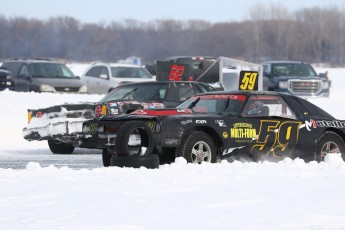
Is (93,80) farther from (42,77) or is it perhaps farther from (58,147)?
(58,147)

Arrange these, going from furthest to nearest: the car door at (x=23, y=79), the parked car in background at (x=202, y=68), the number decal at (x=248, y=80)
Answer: the car door at (x=23, y=79)
the parked car in background at (x=202, y=68)
the number decal at (x=248, y=80)

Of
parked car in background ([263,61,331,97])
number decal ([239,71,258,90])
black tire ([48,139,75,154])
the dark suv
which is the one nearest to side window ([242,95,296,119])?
black tire ([48,139,75,154])

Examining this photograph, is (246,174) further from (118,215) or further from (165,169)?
(118,215)

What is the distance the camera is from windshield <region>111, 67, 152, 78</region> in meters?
32.0

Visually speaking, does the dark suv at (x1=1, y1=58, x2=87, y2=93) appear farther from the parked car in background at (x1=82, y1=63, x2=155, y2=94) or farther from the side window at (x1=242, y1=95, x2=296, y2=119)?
the side window at (x1=242, y1=95, x2=296, y2=119)

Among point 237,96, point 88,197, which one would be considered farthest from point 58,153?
point 88,197

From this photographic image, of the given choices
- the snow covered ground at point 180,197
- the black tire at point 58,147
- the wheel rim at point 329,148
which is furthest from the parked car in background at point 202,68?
the snow covered ground at point 180,197

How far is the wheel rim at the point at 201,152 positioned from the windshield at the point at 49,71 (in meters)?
19.1

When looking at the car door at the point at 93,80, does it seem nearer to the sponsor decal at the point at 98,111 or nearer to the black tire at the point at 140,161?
the sponsor decal at the point at 98,111

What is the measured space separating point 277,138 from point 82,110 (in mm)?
4067

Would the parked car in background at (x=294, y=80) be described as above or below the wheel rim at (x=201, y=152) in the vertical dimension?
above

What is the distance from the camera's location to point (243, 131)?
12.6 meters

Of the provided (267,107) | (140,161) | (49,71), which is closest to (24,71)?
(49,71)

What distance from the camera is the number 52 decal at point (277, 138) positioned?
42.0 ft
